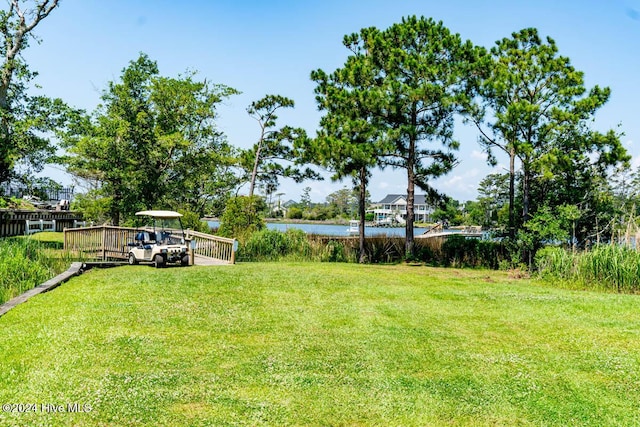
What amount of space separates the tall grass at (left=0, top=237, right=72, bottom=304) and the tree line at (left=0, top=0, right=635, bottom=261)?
482cm

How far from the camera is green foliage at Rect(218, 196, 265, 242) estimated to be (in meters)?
19.4

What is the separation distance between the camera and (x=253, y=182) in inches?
1097

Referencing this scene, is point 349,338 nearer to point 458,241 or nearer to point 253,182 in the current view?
point 458,241

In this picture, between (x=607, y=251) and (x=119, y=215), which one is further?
(x=119, y=215)

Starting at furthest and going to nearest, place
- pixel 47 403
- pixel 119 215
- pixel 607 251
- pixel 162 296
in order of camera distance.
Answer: pixel 119 215, pixel 607 251, pixel 162 296, pixel 47 403

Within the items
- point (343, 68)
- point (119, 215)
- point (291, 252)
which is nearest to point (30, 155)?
point (119, 215)

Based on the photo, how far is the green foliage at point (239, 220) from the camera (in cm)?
1944

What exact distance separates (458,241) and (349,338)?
13.6 metres

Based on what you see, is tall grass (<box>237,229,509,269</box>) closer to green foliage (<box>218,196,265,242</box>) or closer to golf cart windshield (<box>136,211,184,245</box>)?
green foliage (<box>218,196,265,242</box>)

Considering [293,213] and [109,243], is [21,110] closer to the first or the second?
[109,243]

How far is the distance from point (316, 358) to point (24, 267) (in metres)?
8.66

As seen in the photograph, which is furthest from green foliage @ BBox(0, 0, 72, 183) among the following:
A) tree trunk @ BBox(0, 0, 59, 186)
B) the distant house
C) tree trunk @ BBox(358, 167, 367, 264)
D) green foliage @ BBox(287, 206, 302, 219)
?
the distant house

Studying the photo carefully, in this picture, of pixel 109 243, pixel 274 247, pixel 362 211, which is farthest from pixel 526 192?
pixel 109 243

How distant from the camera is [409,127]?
1844 cm
